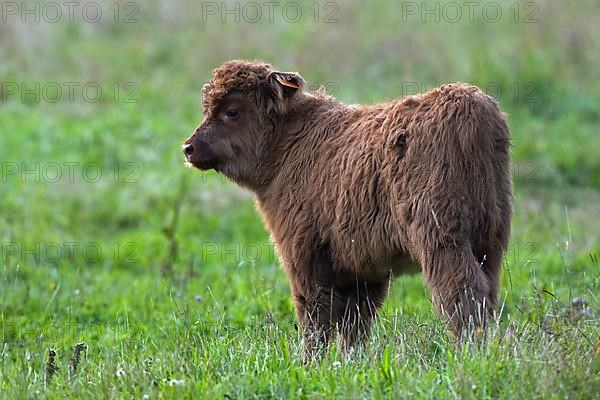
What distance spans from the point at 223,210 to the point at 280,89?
15.9 ft

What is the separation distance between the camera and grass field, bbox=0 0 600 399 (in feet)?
17.3

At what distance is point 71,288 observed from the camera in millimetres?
8945

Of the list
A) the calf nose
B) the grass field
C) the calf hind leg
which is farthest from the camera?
the calf nose

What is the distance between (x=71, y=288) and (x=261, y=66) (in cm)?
313

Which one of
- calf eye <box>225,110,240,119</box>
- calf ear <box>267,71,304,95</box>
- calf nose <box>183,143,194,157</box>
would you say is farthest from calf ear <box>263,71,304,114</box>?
calf nose <box>183,143,194,157</box>

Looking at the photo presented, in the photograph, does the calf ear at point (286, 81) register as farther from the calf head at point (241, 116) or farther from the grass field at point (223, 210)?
the grass field at point (223, 210)

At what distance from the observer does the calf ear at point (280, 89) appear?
694 centimetres

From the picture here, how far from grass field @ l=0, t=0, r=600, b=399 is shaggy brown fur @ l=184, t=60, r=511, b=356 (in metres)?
0.29

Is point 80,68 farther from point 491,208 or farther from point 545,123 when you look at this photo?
point 491,208

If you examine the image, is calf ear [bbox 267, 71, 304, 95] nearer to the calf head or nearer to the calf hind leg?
the calf head

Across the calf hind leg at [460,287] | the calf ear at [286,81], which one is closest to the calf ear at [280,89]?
the calf ear at [286,81]

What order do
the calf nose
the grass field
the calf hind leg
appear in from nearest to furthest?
the grass field, the calf hind leg, the calf nose

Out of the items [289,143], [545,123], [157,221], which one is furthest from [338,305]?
[545,123]

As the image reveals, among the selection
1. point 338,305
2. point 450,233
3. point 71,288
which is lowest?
point 71,288
